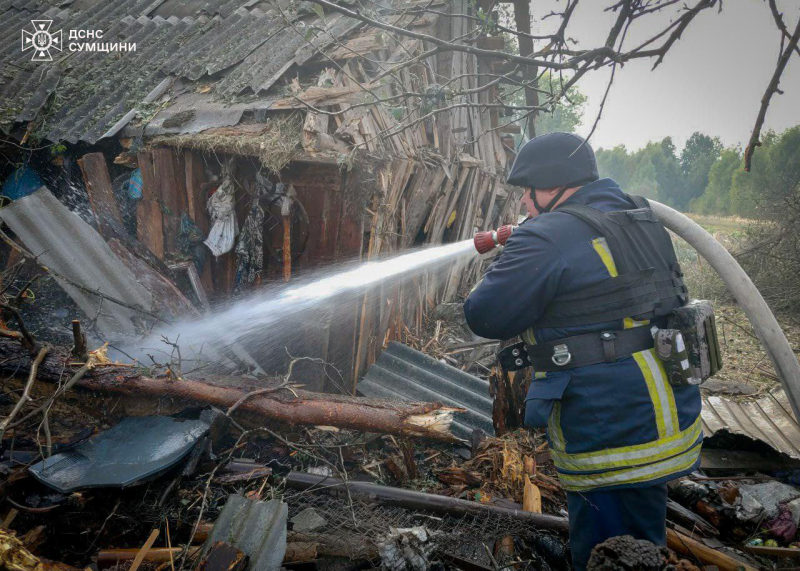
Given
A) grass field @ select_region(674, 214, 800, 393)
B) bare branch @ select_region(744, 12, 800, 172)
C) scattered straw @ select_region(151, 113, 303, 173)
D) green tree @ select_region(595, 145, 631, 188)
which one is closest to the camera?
bare branch @ select_region(744, 12, 800, 172)

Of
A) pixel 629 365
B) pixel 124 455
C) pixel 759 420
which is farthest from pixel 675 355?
pixel 759 420

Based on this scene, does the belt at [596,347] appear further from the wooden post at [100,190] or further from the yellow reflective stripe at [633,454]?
the wooden post at [100,190]

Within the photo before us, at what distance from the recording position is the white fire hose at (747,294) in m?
2.80

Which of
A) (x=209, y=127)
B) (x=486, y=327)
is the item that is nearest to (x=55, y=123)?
(x=209, y=127)

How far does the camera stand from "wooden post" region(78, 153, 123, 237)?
5.30m

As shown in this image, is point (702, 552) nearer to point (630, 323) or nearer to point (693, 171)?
point (630, 323)

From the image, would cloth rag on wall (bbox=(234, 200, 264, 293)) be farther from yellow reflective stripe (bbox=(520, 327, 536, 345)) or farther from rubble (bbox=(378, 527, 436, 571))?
yellow reflective stripe (bbox=(520, 327, 536, 345))

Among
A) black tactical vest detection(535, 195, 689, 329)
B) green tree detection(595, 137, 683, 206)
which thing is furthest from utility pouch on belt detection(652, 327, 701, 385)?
green tree detection(595, 137, 683, 206)

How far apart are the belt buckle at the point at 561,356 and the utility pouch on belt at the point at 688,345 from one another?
1.37ft

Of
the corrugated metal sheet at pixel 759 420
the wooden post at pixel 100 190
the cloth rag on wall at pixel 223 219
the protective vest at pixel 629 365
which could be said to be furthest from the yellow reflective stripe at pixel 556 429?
the wooden post at pixel 100 190

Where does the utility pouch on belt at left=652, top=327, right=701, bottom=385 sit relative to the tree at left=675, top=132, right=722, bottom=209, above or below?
below

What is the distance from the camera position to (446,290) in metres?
7.65

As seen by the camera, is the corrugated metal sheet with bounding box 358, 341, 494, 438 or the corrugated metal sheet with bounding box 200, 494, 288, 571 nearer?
the corrugated metal sheet with bounding box 200, 494, 288, 571

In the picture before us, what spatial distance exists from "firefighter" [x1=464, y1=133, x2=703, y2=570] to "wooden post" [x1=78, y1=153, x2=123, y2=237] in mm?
5105
